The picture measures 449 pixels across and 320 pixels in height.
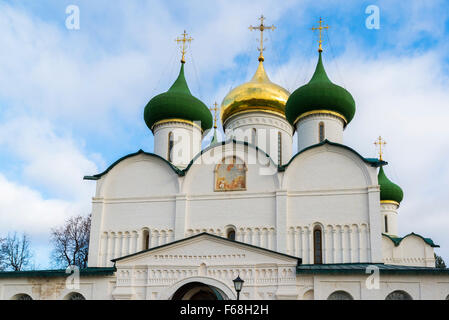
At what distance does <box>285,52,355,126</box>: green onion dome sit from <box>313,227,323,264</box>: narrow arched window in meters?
3.89

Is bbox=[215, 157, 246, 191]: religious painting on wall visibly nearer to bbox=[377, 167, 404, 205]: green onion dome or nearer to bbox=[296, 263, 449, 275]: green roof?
bbox=[296, 263, 449, 275]: green roof

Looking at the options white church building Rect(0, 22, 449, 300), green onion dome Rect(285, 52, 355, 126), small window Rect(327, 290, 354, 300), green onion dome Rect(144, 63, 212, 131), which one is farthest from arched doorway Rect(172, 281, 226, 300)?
green onion dome Rect(144, 63, 212, 131)

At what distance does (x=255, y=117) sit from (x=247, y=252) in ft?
22.8

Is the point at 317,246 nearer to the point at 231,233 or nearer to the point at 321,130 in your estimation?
the point at 231,233

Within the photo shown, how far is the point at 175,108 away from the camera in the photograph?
16.4 m

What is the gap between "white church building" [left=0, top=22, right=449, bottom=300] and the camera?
1125cm

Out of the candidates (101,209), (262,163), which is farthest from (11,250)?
(262,163)

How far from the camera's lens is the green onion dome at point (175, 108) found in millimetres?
16453

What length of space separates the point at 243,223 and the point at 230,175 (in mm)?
1394

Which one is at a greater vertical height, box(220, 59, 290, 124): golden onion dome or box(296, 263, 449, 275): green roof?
box(220, 59, 290, 124): golden onion dome

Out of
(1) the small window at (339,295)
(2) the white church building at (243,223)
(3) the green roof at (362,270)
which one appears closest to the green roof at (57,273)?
(2) the white church building at (243,223)

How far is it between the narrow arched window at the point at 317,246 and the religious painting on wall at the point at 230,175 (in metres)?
2.23

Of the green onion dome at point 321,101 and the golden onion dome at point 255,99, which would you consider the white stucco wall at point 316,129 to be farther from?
the golden onion dome at point 255,99
